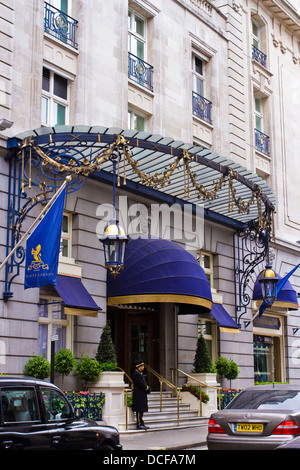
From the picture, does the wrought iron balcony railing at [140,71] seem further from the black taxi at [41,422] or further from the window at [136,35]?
the black taxi at [41,422]

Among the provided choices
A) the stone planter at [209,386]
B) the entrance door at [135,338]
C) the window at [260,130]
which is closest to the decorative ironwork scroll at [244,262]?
the stone planter at [209,386]

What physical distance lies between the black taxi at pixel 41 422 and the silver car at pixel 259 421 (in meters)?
1.81

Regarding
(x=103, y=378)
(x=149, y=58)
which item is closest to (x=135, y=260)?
(x=103, y=378)

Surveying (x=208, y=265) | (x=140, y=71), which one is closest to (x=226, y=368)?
Answer: (x=208, y=265)

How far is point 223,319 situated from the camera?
77.9 ft

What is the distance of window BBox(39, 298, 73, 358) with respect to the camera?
18000 mm

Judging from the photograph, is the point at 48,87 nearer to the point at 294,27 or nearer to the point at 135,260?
the point at 135,260

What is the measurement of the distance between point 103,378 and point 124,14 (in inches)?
479

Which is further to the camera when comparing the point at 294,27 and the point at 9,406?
the point at 294,27

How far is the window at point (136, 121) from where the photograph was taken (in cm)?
2270

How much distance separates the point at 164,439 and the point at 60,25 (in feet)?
40.1

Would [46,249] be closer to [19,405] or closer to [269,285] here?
[19,405]

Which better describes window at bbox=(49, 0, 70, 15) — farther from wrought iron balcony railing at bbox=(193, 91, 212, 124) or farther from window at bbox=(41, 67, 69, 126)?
wrought iron balcony railing at bbox=(193, 91, 212, 124)
